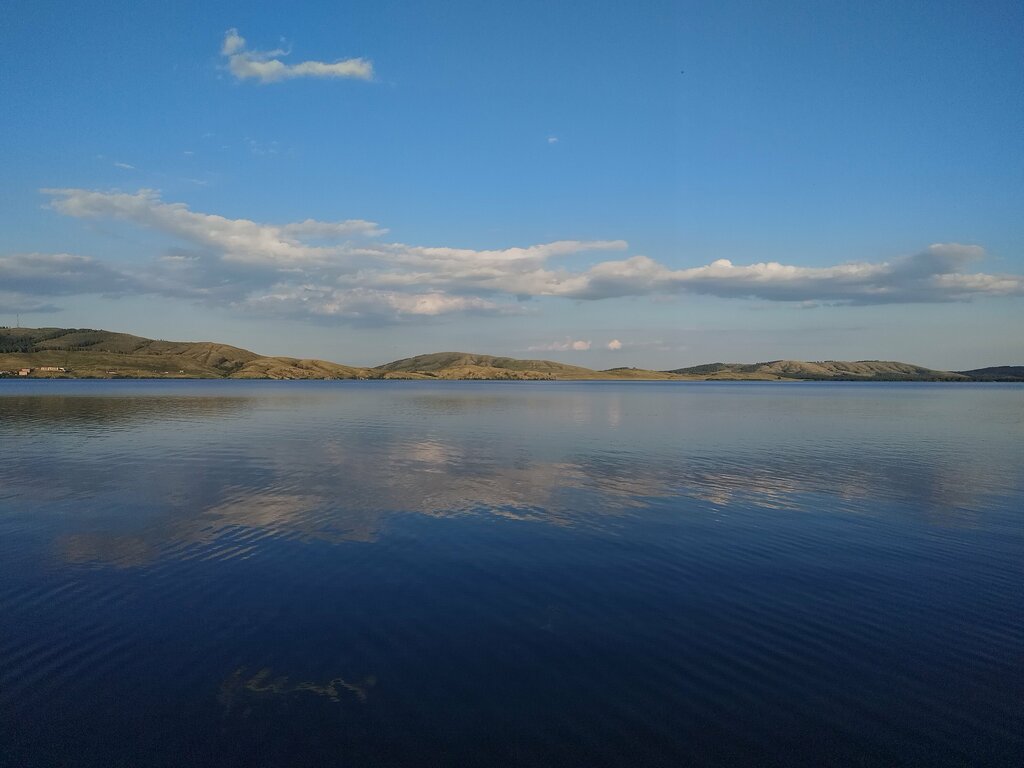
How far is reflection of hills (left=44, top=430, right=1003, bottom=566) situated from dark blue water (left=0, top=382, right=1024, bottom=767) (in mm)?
245

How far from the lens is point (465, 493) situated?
29.2 m

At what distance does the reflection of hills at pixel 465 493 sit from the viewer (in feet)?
69.2

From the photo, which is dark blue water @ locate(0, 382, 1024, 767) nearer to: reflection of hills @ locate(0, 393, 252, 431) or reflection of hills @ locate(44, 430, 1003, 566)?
reflection of hills @ locate(44, 430, 1003, 566)

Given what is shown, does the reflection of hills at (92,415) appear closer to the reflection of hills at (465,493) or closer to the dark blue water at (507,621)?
the dark blue water at (507,621)

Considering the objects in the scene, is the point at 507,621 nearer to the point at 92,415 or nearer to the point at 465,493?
the point at 465,493

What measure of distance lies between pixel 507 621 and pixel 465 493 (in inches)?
611

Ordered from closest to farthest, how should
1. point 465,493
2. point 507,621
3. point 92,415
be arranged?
1. point 507,621
2. point 465,493
3. point 92,415

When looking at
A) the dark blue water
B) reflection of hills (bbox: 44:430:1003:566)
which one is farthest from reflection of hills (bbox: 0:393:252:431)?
reflection of hills (bbox: 44:430:1003:566)

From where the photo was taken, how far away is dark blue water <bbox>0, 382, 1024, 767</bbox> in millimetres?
9461

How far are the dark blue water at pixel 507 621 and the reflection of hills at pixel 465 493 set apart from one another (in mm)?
245

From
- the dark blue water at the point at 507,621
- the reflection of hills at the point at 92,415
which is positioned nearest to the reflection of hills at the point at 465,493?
the dark blue water at the point at 507,621

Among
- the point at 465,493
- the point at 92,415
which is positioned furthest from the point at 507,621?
the point at 92,415

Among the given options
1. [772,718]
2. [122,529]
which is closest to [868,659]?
[772,718]

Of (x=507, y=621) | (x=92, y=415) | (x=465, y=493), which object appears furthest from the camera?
(x=92, y=415)
